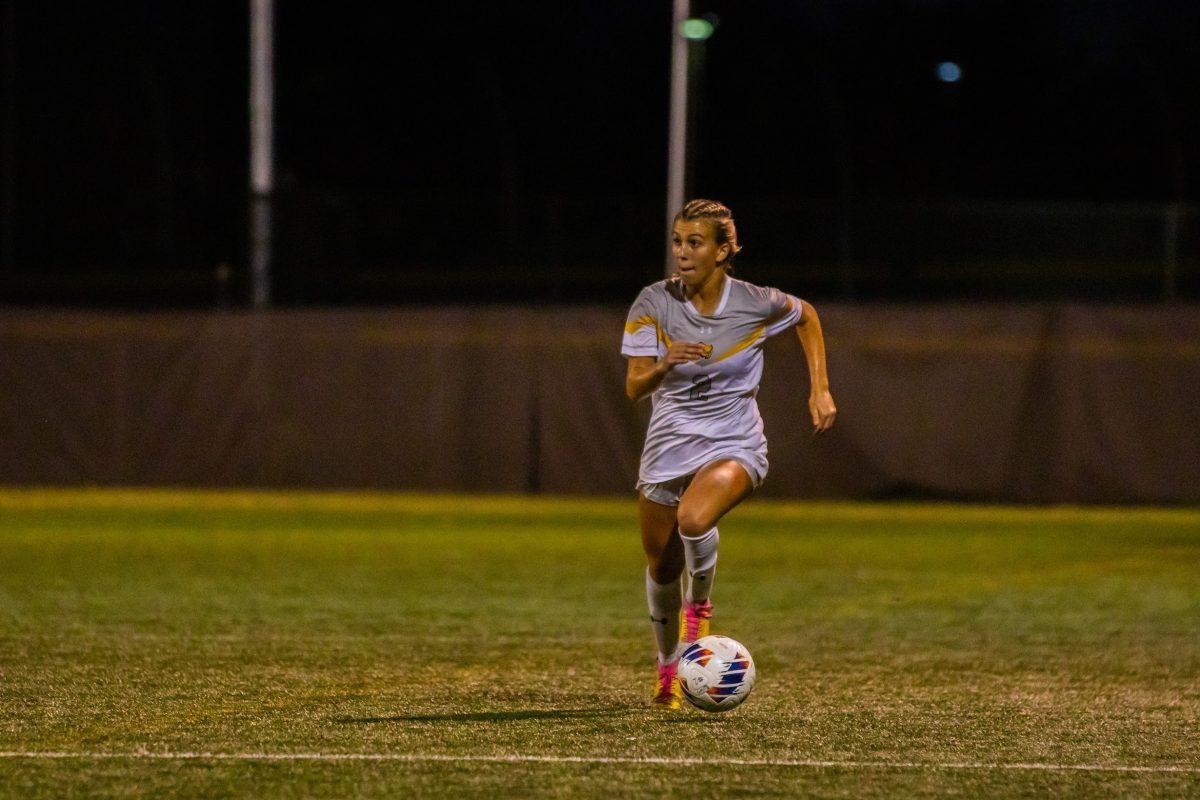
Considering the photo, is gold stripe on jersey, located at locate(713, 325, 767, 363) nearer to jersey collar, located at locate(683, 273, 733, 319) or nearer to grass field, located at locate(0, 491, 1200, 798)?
jersey collar, located at locate(683, 273, 733, 319)

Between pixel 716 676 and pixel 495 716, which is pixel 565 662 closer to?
pixel 495 716

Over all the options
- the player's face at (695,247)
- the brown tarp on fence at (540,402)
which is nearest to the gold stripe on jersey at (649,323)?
the player's face at (695,247)

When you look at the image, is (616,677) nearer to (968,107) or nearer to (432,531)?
(432,531)

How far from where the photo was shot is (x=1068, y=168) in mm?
29188

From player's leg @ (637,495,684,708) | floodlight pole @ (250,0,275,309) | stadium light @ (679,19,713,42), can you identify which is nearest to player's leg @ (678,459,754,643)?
player's leg @ (637,495,684,708)

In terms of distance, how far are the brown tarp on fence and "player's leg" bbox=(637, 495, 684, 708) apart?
424 inches

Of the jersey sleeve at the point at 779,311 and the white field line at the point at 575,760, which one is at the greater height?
the jersey sleeve at the point at 779,311

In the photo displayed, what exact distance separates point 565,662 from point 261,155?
560 inches

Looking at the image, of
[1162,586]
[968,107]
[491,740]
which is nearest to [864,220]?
[968,107]

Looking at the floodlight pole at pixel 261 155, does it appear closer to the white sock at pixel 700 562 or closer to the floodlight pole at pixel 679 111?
the floodlight pole at pixel 679 111

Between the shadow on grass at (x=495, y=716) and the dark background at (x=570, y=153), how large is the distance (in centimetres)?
1358

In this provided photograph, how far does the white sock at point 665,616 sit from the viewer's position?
769 cm

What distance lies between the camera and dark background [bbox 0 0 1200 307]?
23.2 meters

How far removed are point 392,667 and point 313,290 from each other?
1325 cm
